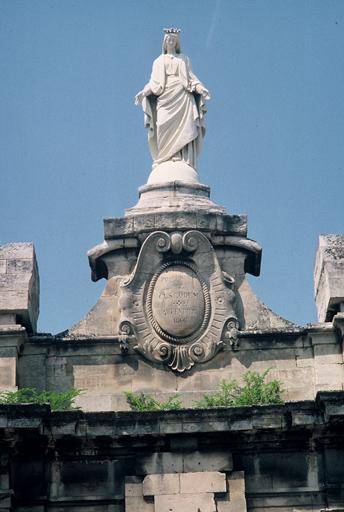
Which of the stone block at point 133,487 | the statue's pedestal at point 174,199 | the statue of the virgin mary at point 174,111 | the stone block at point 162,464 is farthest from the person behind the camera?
Result: the statue of the virgin mary at point 174,111

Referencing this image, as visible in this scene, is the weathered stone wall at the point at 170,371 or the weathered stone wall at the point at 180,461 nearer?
the weathered stone wall at the point at 180,461

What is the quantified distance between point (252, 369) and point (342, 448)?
1.87 meters

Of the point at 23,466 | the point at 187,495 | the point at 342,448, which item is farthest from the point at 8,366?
the point at 342,448

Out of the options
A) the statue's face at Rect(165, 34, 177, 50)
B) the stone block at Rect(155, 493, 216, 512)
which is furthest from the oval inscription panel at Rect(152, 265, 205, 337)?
the statue's face at Rect(165, 34, 177, 50)

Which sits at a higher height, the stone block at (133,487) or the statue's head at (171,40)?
the statue's head at (171,40)

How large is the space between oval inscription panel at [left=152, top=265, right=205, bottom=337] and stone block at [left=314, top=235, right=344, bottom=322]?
1851mm

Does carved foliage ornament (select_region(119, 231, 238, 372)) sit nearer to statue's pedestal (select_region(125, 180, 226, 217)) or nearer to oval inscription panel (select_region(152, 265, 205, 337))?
oval inscription panel (select_region(152, 265, 205, 337))

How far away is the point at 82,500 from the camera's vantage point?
85.1 ft

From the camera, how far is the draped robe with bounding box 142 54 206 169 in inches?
1134

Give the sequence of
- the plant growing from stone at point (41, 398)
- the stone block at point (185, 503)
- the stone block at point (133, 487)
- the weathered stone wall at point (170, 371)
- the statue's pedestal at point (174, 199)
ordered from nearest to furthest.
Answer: the stone block at point (185, 503) → the stone block at point (133, 487) → the plant growing from stone at point (41, 398) → the weathered stone wall at point (170, 371) → the statue's pedestal at point (174, 199)

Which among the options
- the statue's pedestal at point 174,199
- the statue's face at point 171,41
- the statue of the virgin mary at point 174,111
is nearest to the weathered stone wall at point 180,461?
the statue's pedestal at point 174,199

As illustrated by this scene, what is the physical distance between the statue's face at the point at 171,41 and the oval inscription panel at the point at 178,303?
4461 millimetres

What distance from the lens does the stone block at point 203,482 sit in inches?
1017

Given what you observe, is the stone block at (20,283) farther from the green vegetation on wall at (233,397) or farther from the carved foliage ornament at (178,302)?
the green vegetation on wall at (233,397)
